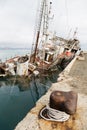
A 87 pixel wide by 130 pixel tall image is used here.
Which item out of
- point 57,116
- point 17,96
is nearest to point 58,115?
point 57,116

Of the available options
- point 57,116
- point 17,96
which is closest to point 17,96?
point 17,96

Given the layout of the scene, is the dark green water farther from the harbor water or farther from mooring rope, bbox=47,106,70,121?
mooring rope, bbox=47,106,70,121

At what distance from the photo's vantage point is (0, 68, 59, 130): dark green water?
487 inches

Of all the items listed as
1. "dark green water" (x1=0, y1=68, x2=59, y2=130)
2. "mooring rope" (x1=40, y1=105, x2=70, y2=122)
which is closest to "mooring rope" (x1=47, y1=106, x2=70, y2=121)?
"mooring rope" (x1=40, y1=105, x2=70, y2=122)

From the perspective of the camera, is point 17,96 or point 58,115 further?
point 17,96

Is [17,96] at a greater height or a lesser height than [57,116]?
lesser

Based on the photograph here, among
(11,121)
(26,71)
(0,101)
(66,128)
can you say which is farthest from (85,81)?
(26,71)

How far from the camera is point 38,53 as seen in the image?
31703 millimetres

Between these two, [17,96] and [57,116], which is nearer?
[57,116]

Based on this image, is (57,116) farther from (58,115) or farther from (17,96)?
(17,96)

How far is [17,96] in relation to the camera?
17.8 metres

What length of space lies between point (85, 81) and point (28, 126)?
6144mm

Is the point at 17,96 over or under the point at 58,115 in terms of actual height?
under

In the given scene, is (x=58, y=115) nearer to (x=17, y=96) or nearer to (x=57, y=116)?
(x=57, y=116)
